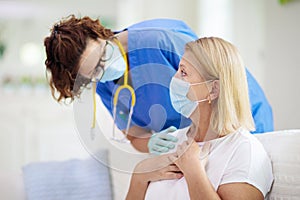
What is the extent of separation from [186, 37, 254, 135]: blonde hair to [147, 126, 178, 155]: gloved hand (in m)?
0.11

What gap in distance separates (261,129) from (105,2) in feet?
8.47

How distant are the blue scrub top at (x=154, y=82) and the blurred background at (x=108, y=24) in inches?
9.5

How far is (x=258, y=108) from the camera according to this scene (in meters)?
1.58

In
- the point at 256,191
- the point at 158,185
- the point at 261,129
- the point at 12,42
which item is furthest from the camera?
the point at 12,42

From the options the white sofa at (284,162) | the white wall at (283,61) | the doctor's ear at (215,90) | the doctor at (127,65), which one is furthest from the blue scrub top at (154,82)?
the white wall at (283,61)

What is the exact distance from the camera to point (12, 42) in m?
3.81

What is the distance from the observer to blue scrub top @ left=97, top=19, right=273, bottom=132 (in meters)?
1.30

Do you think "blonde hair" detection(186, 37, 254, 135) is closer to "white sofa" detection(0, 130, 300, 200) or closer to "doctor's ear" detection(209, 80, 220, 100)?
"doctor's ear" detection(209, 80, 220, 100)

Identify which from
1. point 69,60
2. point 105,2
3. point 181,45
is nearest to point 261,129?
point 181,45

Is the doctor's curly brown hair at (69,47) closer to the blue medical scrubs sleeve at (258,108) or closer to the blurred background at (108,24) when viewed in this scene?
the blurred background at (108,24)

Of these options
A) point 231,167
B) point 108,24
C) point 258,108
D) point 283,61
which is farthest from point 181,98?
point 108,24

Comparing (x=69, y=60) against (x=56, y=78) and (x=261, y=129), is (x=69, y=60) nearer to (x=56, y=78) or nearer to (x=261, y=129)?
(x=56, y=78)

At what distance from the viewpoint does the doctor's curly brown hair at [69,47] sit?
1.37m

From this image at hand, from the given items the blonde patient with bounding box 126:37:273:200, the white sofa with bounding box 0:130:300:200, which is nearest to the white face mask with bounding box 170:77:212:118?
the blonde patient with bounding box 126:37:273:200
